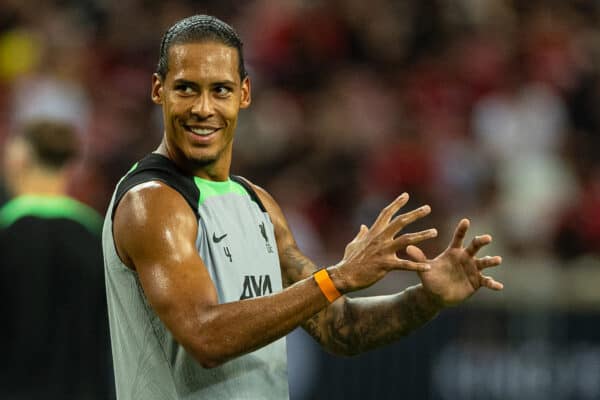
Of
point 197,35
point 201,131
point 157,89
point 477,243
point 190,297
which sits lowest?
point 190,297

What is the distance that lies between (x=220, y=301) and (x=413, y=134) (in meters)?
7.12

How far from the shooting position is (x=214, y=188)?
15.3 feet

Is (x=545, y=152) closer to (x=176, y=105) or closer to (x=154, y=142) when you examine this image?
(x=154, y=142)

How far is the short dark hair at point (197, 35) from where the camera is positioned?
15.0 feet

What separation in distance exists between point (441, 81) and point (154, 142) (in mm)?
2934

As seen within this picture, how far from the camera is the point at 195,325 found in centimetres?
406

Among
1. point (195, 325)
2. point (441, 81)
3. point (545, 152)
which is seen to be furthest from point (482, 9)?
point (195, 325)

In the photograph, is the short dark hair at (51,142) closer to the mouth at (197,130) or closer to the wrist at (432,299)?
the mouth at (197,130)

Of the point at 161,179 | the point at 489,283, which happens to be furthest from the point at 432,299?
the point at 161,179

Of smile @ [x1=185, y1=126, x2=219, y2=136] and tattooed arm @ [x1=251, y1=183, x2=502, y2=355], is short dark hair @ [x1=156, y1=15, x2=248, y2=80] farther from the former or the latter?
tattooed arm @ [x1=251, y1=183, x2=502, y2=355]

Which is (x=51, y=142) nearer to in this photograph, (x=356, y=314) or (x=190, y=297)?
(x=356, y=314)

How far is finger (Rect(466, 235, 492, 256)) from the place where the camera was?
4.61 meters

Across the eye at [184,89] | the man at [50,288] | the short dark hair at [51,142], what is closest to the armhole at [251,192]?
the eye at [184,89]

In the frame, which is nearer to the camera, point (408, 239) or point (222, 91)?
point (408, 239)
